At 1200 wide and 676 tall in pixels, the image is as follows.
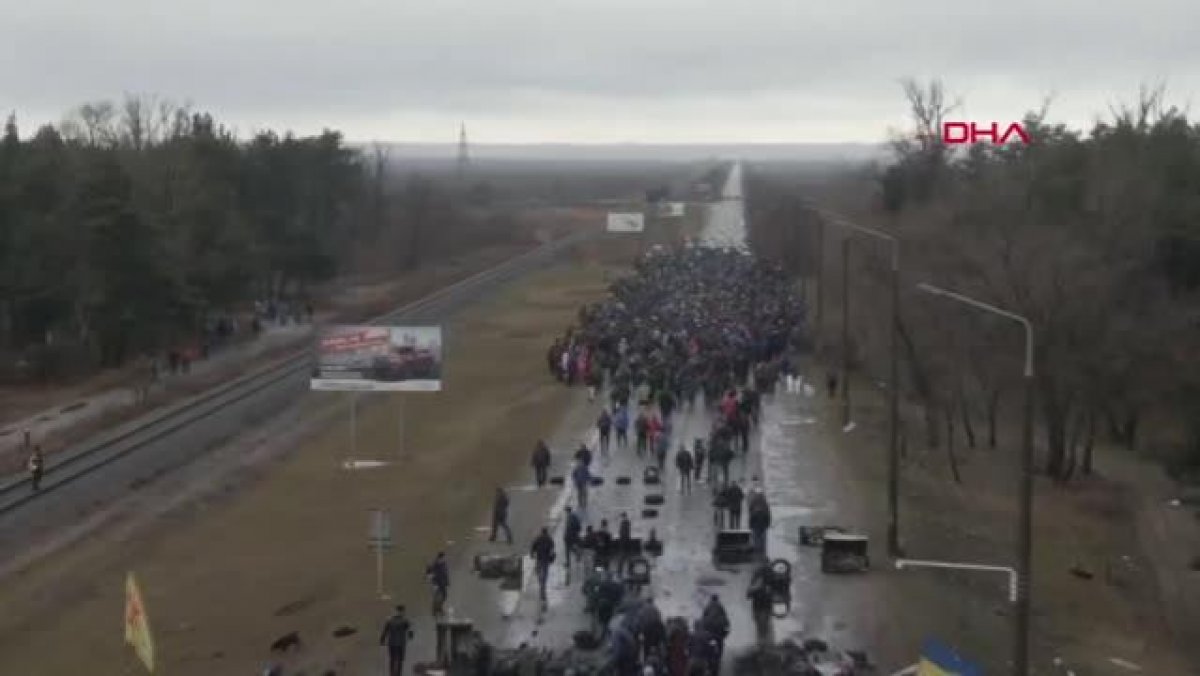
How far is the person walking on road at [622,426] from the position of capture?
136 ft

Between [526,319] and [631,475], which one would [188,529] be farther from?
[526,319]

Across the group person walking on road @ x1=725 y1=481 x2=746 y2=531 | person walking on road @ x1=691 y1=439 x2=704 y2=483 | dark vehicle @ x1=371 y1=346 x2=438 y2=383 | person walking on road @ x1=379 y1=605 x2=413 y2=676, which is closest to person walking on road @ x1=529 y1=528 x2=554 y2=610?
person walking on road @ x1=379 y1=605 x2=413 y2=676

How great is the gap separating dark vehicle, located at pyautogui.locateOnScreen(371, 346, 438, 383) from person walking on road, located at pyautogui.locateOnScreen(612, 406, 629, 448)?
5.53 m

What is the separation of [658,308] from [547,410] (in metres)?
18.5

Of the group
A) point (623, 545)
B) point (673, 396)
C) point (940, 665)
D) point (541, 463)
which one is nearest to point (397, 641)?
point (623, 545)

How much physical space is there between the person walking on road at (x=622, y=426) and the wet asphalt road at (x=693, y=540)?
736mm

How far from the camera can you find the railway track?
4009 cm

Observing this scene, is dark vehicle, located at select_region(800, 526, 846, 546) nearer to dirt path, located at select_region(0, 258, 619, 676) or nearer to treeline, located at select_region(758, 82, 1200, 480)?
dirt path, located at select_region(0, 258, 619, 676)

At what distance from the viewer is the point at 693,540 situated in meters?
30.9

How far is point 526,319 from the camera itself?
8638 cm

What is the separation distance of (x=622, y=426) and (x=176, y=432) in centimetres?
1507

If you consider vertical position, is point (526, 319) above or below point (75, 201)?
below

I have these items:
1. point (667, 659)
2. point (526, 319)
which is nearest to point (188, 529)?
point (667, 659)

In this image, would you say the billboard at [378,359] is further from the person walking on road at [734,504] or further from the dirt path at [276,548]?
the person walking on road at [734,504]
